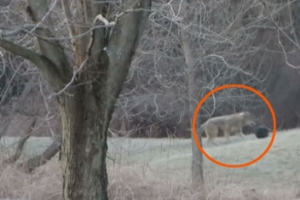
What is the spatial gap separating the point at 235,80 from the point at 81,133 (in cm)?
1225

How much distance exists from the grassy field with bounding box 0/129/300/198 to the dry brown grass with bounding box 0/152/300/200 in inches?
14.7

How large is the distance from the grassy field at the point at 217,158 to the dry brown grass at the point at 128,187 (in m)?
0.37

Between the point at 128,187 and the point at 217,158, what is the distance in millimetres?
5568

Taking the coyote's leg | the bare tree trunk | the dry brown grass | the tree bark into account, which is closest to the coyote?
the coyote's leg

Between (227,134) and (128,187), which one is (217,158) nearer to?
(227,134)

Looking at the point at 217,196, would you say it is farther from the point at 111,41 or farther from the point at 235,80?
the point at 235,80

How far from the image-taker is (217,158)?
1647 cm

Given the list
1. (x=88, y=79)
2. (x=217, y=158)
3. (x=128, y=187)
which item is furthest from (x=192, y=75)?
(x=88, y=79)

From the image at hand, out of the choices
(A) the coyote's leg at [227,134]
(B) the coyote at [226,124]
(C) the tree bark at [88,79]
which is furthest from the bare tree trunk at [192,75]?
(A) the coyote's leg at [227,134]

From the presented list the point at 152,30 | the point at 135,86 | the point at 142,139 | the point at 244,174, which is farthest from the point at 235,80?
the point at 152,30

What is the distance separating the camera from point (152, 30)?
1252 cm

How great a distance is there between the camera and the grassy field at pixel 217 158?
1328 cm

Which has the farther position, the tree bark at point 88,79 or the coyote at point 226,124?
the coyote at point 226,124

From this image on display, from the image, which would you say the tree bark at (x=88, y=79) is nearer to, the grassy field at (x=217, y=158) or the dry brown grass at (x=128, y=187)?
the dry brown grass at (x=128, y=187)
